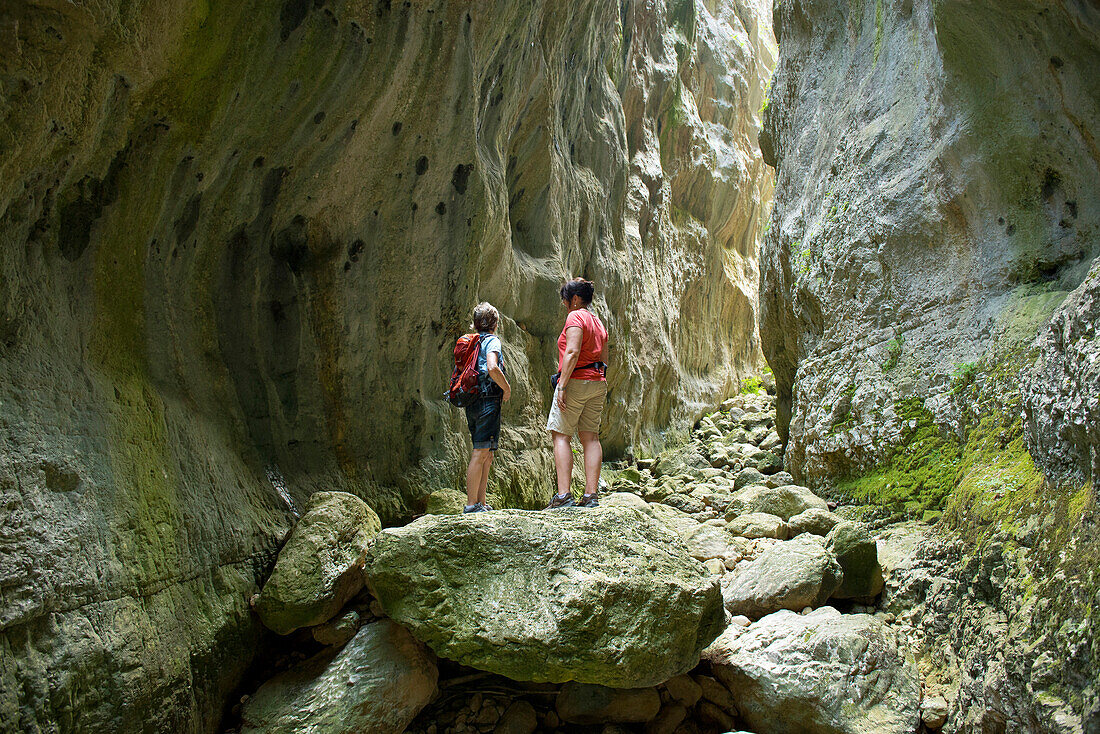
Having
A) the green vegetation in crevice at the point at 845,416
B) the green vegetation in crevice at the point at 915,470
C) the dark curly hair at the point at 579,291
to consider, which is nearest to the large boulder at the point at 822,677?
the green vegetation in crevice at the point at 915,470

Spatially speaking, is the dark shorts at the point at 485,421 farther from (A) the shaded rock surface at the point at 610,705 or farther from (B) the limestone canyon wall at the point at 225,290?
(A) the shaded rock surface at the point at 610,705

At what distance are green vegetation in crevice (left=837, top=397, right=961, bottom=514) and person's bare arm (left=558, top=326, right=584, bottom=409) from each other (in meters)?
2.54

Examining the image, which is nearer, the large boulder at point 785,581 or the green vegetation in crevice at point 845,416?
the large boulder at point 785,581

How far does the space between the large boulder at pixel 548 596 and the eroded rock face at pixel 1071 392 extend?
1.59 metres

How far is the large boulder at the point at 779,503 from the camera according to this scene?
5223mm

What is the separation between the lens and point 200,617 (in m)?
3.29

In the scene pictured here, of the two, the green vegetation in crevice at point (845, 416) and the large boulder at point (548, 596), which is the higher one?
the green vegetation in crevice at point (845, 416)

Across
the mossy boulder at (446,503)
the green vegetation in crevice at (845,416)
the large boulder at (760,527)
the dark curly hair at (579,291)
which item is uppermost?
the dark curly hair at (579,291)

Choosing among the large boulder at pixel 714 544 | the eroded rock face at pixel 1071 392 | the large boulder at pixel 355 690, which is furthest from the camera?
the large boulder at pixel 714 544

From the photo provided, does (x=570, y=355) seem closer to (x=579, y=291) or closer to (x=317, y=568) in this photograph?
(x=579, y=291)

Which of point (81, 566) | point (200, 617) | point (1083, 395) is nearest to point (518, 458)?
point (200, 617)

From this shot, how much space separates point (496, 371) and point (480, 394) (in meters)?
0.26

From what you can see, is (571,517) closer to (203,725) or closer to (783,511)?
(203,725)

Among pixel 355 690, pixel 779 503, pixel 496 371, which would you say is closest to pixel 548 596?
pixel 355 690
